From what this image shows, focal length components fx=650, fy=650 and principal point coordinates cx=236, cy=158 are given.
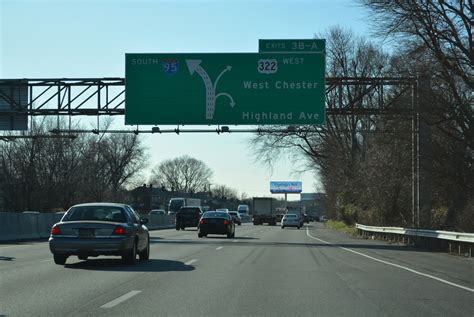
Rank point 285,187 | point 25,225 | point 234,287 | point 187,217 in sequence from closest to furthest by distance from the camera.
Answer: point 234,287, point 25,225, point 187,217, point 285,187

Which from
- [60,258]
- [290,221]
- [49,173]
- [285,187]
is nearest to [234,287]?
[60,258]

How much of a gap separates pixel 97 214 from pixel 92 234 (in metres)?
1.00

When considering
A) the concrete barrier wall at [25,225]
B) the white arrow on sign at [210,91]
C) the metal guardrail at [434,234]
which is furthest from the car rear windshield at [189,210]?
the white arrow on sign at [210,91]

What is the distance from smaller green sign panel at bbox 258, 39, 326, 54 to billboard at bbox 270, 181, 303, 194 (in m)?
112

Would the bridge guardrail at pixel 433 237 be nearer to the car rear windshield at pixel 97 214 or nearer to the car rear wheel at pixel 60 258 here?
the car rear windshield at pixel 97 214

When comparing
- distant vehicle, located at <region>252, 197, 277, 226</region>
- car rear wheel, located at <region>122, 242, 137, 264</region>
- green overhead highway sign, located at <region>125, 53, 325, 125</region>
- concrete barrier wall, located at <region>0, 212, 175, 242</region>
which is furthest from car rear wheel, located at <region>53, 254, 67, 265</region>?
distant vehicle, located at <region>252, 197, 277, 226</region>

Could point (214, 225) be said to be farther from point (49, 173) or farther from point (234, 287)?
point (49, 173)

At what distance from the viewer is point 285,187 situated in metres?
144

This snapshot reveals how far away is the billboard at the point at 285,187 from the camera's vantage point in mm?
143125

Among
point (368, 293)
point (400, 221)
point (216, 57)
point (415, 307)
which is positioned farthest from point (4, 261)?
point (400, 221)

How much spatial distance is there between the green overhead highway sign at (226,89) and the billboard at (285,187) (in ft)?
369

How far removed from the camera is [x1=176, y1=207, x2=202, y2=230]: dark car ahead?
51781 mm

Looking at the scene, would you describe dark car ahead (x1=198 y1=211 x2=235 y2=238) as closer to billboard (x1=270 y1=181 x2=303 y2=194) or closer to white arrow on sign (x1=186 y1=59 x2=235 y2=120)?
white arrow on sign (x1=186 y1=59 x2=235 y2=120)

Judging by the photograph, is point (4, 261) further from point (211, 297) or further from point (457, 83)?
point (457, 83)
